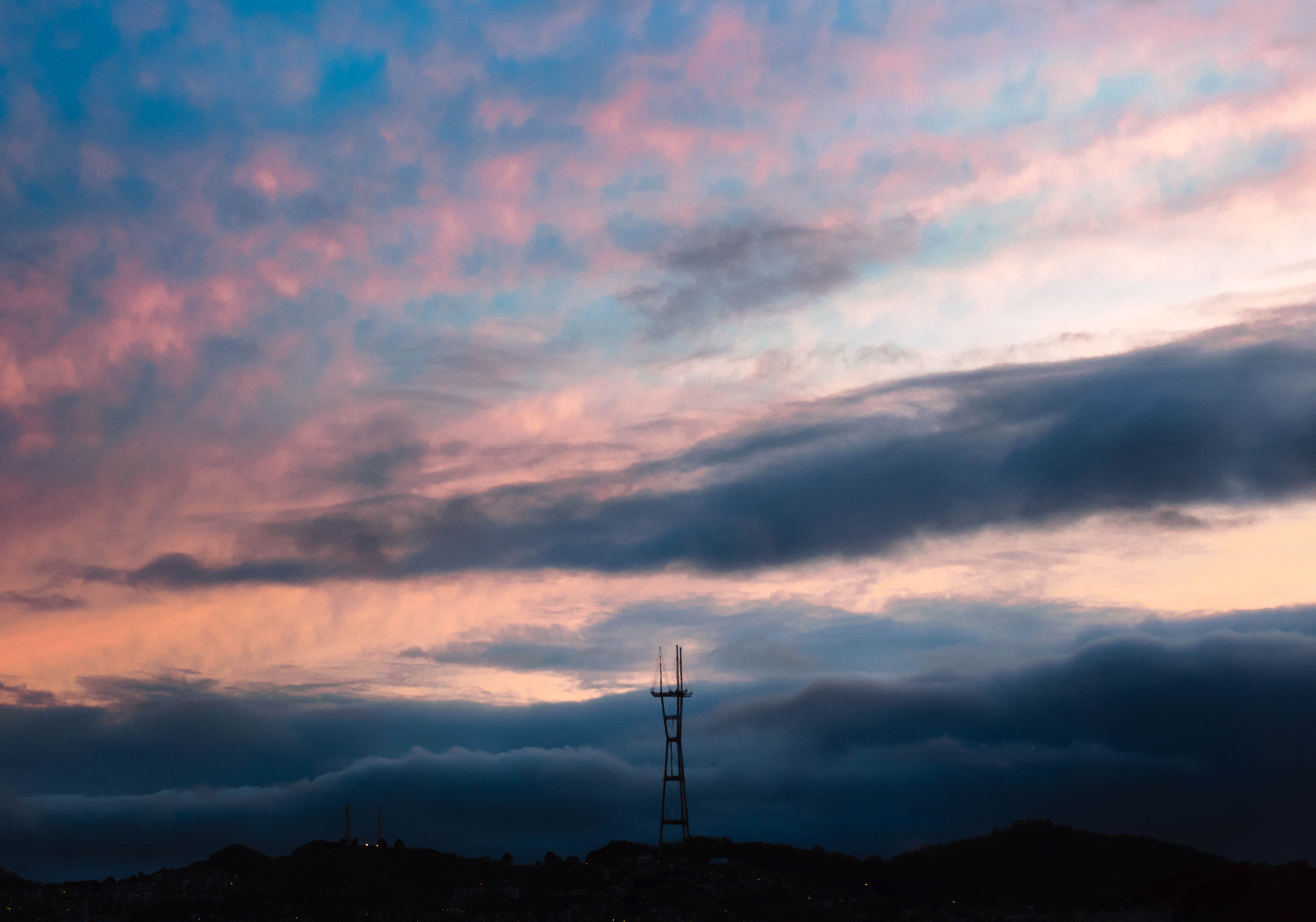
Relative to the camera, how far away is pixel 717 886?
122188 mm

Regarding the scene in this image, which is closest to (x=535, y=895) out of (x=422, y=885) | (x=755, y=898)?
(x=422, y=885)

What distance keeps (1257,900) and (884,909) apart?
33.4m

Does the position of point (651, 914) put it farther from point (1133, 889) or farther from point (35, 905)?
point (35, 905)

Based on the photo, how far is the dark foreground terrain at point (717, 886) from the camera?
10919cm

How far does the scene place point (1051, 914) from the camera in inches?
4434

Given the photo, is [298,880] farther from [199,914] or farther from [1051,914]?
[1051,914]

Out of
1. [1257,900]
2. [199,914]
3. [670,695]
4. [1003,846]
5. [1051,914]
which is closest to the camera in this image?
[1257,900]

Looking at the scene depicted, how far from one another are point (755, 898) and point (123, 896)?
67.6m

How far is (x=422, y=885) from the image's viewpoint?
414 feet

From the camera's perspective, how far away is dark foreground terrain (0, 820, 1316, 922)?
4299 inches

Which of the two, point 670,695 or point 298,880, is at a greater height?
point 670,695

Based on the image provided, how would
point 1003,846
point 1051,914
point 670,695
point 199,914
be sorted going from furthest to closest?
point 1003,846
point 670,695
point 199,914
point 1051,914

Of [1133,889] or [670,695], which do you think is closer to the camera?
[1133,889]

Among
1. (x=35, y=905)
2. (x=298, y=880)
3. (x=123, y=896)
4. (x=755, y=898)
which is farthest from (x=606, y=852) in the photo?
(x=35, y=905)
